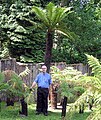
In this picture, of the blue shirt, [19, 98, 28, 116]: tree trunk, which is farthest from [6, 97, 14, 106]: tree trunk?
the blue shirt

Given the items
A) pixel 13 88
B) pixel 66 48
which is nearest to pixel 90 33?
pixel 66 48

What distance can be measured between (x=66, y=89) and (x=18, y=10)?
8.30m

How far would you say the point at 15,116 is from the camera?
35.5ft

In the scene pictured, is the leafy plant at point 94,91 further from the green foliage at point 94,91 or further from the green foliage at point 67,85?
the green foliage at point 67,85

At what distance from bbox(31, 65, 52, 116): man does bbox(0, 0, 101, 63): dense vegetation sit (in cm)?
635

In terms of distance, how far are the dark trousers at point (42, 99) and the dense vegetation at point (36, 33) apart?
249 inches

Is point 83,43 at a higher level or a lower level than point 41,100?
higher

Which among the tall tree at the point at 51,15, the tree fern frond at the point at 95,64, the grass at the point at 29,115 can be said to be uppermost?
the tall tree at the point at 51,15

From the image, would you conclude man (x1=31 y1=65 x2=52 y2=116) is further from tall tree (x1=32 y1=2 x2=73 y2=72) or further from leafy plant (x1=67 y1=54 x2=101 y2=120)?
leafy plant (x1=67 y1=54 x2=101 y2=120)

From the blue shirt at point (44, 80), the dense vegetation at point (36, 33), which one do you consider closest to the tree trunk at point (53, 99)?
the blue shirt at point (44, 80)

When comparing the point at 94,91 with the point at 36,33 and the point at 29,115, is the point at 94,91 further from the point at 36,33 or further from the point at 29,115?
the point at 36,33

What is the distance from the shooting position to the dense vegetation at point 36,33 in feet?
58.9

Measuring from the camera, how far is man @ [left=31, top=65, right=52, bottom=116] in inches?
443

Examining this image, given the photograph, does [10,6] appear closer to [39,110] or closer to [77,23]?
[77,23]
